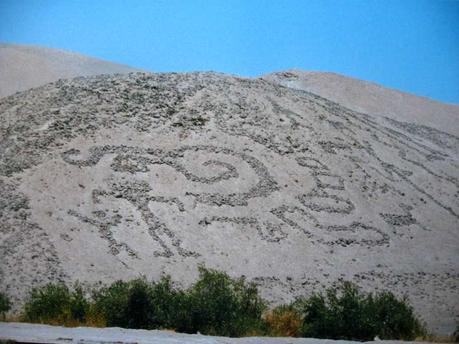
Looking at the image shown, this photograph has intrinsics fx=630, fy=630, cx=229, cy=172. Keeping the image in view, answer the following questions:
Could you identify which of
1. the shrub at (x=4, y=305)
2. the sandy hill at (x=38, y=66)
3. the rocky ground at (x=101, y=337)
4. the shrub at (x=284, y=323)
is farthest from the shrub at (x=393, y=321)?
the sandy hill at (x=38, y=66)

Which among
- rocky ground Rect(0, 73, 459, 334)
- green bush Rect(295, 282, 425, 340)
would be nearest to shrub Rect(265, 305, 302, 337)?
green bush Rect(295, 282, 425, 340)

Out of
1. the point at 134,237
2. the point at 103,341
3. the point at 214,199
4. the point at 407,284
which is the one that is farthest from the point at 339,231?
the point at 103,341

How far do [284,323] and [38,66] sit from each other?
3806cm

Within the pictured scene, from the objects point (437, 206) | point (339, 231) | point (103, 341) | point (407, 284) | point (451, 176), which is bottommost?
point (103, 341)

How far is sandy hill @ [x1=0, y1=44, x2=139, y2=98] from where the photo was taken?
4186 centimetres

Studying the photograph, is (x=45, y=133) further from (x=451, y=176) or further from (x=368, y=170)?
(x=451, y=176)

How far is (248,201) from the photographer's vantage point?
73.3ft

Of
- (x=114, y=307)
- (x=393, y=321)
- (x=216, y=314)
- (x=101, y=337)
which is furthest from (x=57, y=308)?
(x=393, y=321)

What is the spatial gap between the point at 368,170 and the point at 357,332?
48.0 feet

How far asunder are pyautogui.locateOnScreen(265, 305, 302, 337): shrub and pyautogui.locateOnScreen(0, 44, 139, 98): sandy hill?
29534mm

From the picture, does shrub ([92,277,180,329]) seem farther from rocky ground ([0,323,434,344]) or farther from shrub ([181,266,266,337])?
rocky ground ([0,323,434,344])

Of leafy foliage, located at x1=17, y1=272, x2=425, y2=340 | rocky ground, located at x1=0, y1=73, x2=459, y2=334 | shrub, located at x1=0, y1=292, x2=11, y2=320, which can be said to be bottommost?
shrub, located at x1=0, y1=292, x2=11, y2=320

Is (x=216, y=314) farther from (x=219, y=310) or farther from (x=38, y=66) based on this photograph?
(x=38, y=66)

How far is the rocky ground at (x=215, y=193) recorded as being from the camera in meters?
18.6
